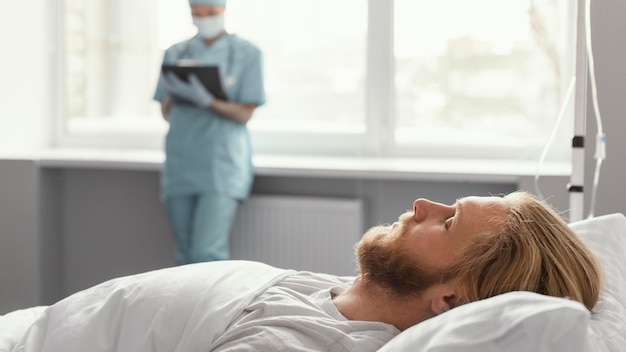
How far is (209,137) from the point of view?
10.8ft

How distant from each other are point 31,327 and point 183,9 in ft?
7.77

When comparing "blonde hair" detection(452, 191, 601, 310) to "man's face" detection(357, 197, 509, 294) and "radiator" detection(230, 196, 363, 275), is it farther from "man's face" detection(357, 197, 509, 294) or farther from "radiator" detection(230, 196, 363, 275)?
"radiator" detection(230, 196, 363, 275)

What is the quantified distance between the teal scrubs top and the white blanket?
5.42 feet

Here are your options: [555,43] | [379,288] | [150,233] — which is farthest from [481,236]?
[150,233]

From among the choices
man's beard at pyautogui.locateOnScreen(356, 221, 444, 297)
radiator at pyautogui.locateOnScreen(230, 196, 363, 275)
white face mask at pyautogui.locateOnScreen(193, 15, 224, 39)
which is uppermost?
white face mask at pyautogui.locateOnScreen(193, 15, 224, 39)

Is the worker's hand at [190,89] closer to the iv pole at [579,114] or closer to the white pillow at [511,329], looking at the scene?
the iv pole at [579,114]

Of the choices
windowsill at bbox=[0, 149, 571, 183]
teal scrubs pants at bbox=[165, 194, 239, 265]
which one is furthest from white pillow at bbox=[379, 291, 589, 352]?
teal scrubs pants at bbox=[165, 194, 239, 265]

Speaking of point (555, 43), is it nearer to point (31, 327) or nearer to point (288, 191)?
point (288, 191)

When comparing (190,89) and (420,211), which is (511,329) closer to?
(420,211)

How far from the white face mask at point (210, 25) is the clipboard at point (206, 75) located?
160mm

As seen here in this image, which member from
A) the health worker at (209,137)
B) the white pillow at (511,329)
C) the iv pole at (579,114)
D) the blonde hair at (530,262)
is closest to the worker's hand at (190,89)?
the health worker at (209,137)

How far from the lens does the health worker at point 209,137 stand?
3.27 metres

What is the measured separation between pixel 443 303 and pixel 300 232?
6.68ft

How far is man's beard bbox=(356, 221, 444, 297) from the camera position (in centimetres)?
150
